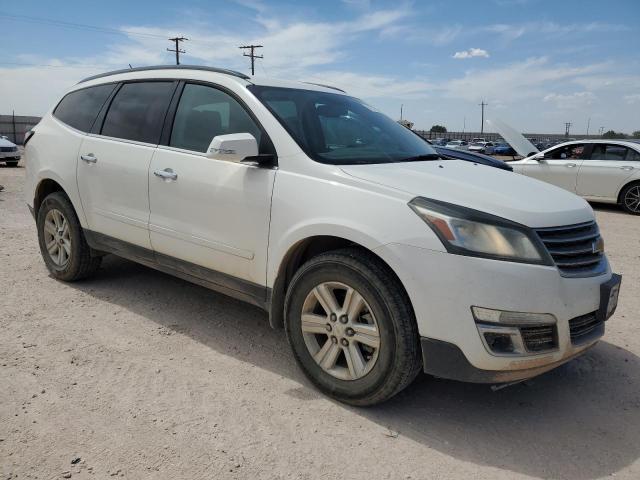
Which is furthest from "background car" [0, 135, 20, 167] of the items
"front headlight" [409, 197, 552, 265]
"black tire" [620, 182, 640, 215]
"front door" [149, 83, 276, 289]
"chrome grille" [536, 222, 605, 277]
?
"chrome grille" [536, 222, 605, 277]

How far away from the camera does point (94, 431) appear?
258cm

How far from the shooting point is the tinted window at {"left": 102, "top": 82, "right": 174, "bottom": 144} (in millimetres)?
3912

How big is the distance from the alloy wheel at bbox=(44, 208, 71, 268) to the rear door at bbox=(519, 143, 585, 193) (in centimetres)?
1011

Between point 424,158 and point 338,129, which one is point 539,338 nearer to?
point 424,158

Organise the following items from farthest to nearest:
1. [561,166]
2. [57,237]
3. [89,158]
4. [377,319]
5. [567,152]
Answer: [567,152] < [561,166] < [57,237] < [89,158] < [377,319]

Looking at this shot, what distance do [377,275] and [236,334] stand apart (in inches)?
62.0

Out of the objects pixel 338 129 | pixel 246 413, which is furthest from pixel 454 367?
pixel 338 129

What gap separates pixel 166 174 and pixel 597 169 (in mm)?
10198

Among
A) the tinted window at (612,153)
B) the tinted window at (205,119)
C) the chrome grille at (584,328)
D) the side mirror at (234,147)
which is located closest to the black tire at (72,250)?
the tinted window at (205,119)

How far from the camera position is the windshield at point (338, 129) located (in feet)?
10.6

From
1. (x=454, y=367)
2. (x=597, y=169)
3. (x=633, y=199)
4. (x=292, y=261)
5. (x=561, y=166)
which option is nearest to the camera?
(x=454, y=367)

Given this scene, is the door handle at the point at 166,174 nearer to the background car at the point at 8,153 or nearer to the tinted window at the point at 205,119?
the tinted window at the point at 205,119

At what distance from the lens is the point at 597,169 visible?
11141 mm

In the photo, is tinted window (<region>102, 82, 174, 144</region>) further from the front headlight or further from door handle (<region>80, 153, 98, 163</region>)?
the front headlight
